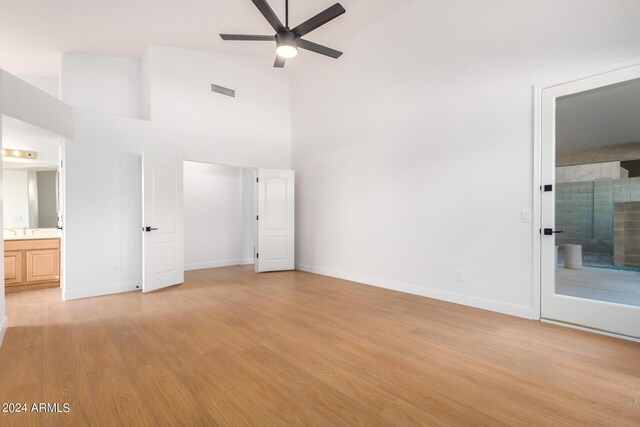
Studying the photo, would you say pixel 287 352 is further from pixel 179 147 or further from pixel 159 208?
pixel 179 147

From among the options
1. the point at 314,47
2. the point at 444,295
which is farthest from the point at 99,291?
the point at 444,295

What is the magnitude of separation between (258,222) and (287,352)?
3988 mm

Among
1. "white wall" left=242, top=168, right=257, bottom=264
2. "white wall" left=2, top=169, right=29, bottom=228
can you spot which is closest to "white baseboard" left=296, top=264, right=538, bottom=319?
"white wall" left=242, top=168, right=257, bottom=264

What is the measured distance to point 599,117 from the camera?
15.1 feet

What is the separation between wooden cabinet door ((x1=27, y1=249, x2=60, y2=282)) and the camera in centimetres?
505

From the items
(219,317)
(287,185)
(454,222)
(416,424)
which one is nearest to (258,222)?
(287,185)

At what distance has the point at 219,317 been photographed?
11.9 ft

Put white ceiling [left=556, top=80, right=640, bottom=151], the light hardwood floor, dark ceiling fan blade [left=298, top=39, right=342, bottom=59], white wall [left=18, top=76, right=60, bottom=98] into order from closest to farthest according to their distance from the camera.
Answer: the light hardwood floor
white ceiling [left=556, top=80, right=640, bottom=151]
dark ceiling fan blade [left=298, top=39, right=342, bottom=59]
white wall [left=18, top=76, right=60, bottom=98]

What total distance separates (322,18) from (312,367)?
3.33 metres

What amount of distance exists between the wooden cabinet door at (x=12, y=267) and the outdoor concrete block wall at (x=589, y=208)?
7.57 metres

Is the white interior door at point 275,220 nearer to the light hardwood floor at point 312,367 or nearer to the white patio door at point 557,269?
the light hardwood floor at point 312,367

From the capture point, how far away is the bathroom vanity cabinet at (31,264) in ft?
16.0

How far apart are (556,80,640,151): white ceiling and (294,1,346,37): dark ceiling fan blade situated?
257cm

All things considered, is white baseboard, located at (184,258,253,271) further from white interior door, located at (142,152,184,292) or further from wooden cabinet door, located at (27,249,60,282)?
wooden cabinet door, located at (27,249,60,282)
